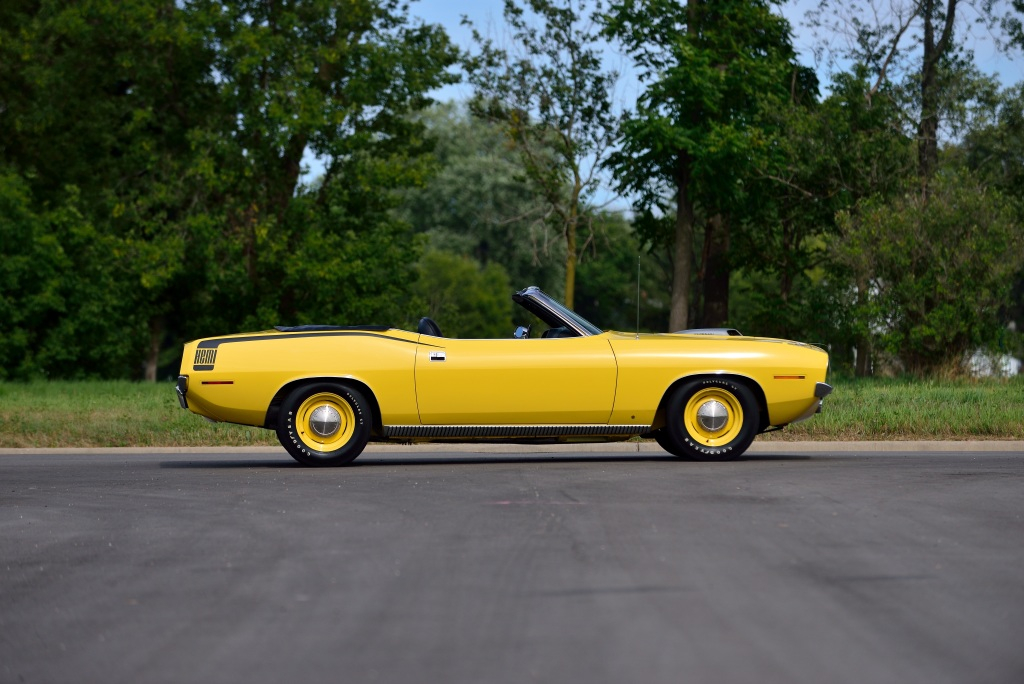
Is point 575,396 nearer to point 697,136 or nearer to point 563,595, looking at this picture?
point 563,595

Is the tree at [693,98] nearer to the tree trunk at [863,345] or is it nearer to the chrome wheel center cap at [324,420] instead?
the tree trunk at [863,345]

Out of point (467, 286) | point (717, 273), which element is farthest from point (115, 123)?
point (467, 286)

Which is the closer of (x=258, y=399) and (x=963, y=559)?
(x=963, y=559)

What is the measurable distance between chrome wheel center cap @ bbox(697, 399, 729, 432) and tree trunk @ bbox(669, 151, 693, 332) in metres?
23.7

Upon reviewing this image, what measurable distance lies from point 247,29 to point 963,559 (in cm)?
3505

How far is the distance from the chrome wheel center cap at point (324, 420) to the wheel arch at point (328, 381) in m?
0.24

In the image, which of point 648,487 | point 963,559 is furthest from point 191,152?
point 963,559

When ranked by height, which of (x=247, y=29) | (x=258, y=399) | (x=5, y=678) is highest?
(x=247, y=29)

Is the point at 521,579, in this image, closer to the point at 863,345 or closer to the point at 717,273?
the point at 863,345

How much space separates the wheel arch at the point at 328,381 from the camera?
41.6 feet

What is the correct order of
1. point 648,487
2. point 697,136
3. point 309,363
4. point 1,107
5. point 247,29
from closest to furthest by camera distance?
point 648,487
point 309,363
point 697,136
point 247,29
point 1,107

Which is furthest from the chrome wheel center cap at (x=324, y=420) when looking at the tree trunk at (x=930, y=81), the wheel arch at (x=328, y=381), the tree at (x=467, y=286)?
the tree at (x=467, y=286)

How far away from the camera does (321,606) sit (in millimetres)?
6336

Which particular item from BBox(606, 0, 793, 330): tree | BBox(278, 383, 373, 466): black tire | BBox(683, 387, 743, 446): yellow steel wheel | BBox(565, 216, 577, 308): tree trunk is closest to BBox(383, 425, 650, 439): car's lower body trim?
BBox(278, 383, 373, 466): black tire
